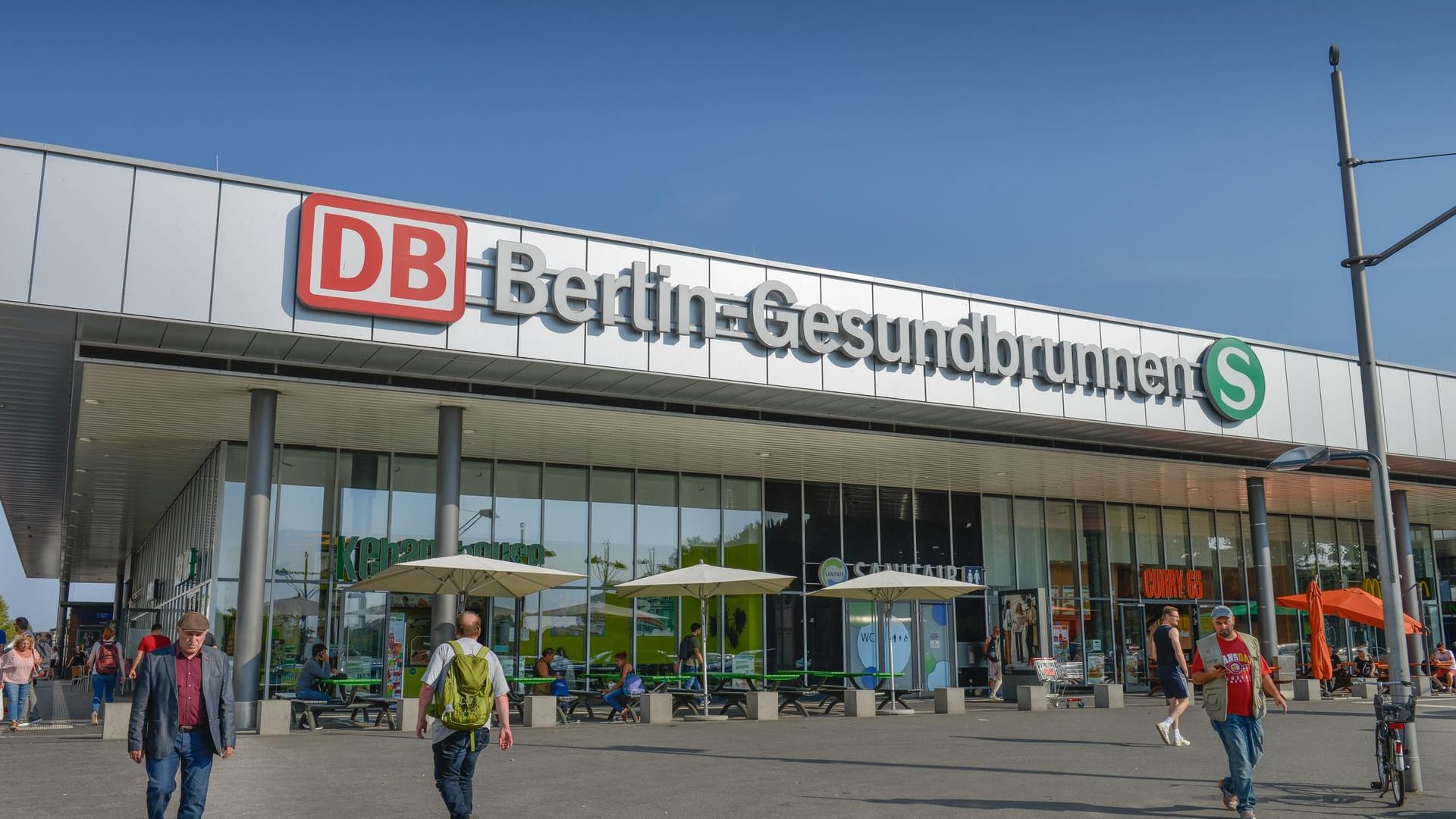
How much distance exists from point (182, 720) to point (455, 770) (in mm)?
1814

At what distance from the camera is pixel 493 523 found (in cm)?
2317

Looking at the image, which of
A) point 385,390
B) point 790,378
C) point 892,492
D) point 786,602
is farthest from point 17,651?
point 892,492

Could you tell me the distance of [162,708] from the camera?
25.2 ft

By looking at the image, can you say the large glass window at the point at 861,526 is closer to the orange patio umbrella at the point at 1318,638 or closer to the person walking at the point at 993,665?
the person walking at the point at 993,665

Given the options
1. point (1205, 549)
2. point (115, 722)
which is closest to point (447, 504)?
point (115, 722)

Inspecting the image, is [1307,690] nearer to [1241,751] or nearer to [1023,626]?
[1023,626]

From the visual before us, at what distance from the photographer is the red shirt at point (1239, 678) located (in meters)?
9.34

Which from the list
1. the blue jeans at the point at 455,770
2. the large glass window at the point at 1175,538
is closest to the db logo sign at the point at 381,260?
the blue jeans at the point at 455,770

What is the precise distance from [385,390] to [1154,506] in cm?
2199

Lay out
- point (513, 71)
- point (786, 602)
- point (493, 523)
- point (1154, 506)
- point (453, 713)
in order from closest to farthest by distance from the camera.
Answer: point (453, 713)
point (513, 71)
point (493, 523)
point (786, 602)
point (1154, 506)

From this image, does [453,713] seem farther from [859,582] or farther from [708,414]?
[859,582]

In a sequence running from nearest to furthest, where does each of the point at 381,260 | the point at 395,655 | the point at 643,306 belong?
the point at 381,260 → the point at 643,306 → the point at 395,655

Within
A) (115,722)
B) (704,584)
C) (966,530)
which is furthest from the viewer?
(966,530)

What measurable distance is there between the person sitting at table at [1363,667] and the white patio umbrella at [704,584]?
15.6 m
